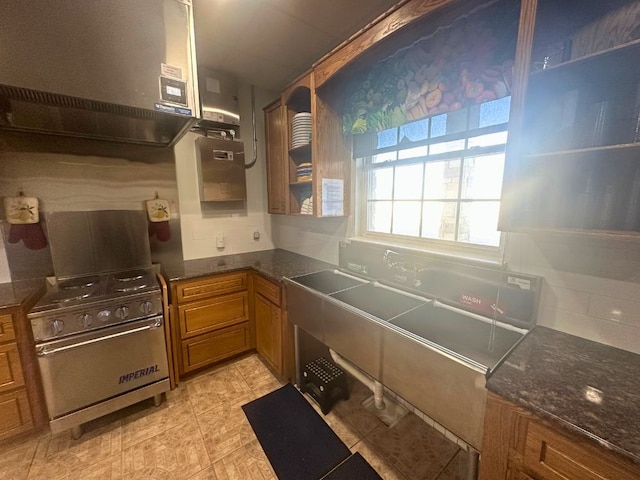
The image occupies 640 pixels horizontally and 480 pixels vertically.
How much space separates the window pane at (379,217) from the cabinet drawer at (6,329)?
2.28 meters

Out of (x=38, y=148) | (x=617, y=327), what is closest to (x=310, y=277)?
(x=617, y=327)

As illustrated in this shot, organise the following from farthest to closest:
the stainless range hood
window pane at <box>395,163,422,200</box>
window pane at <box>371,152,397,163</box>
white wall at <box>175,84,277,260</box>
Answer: white wall at <box>175,84,277,260</box>, window pane at <box>371,152,397,163</box>, window pane at <box>395,163,422,200</box>, the stainless range hood

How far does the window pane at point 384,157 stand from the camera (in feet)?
6.18

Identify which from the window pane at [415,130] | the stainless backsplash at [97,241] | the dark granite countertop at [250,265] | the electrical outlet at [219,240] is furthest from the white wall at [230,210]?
the window pane at [415,130]

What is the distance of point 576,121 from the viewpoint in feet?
3.15

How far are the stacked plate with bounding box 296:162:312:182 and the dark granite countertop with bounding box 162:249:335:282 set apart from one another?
2.46 feet

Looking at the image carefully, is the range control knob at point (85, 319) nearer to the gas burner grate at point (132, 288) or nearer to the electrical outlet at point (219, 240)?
the gas burner grate at point (132, 288)

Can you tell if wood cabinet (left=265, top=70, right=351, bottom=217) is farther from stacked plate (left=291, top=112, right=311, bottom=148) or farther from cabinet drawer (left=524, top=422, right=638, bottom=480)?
cabinet drawer (left=524, top=422, right=638, bottom=480)

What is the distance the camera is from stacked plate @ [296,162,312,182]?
2117 millimetres

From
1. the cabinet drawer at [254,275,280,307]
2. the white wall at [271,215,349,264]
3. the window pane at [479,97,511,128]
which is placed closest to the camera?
the window pane at [479,97,511,128]

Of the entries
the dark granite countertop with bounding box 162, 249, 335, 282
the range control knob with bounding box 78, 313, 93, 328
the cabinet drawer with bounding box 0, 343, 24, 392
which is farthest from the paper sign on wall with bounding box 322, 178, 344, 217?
the cabinet drawer with bounding box 0, 343, 24, 392

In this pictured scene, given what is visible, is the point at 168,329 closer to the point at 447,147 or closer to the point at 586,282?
the point at 447,147

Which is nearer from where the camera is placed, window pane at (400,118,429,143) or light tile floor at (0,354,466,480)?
light tile floor at (0,354,466,480)

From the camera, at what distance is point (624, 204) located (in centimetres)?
90
